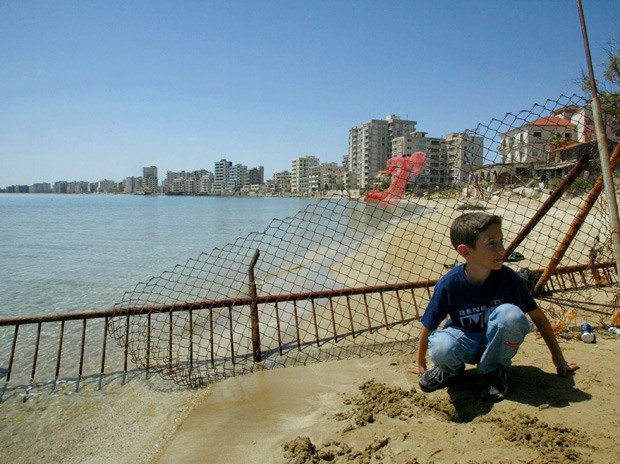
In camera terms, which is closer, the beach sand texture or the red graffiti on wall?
the beach sand texture

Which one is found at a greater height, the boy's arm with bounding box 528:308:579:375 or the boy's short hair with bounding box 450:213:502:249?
the boy's short hair with bounding box 450:213:502:249

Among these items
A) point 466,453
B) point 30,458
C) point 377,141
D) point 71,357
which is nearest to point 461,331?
point 466,453

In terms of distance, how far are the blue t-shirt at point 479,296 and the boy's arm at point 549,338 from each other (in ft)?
0.21

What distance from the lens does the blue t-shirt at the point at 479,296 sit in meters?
2.68

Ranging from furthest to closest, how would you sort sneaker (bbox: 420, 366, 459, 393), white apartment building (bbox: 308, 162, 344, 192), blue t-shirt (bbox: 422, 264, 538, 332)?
white apartment building (bbox: 308, 162, 344, 192) < sneaker (bbox: 420, 366, 459, 393) < blue t-shirt (bbox: 422, 264, 538, 332)

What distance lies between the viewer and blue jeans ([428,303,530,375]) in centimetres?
245

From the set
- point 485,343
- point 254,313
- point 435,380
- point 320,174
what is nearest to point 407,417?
point 435,380

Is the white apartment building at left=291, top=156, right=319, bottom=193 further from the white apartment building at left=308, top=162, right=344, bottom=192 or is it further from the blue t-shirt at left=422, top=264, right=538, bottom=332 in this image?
the blue t-shirt at left=422, top=264, right=538, bottom=332

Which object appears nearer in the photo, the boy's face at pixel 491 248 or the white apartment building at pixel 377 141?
the boy's face at pixel 491 248

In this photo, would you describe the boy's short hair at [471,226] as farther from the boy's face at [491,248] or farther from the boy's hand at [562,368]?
the boy's hand at [562,368]

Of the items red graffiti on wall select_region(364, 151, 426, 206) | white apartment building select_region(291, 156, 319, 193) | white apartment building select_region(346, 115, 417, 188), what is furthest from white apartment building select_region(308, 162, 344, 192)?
red graffiti on wall select_region(364, 151, 426, 206)

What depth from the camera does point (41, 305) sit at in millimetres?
9555

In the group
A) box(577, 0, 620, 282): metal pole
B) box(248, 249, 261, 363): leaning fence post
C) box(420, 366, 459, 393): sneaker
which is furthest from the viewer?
box(248, 249, 261, 363): leaning fence post

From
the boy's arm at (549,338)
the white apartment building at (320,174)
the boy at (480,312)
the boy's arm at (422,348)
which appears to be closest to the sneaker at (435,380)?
the boy at (480,312)
